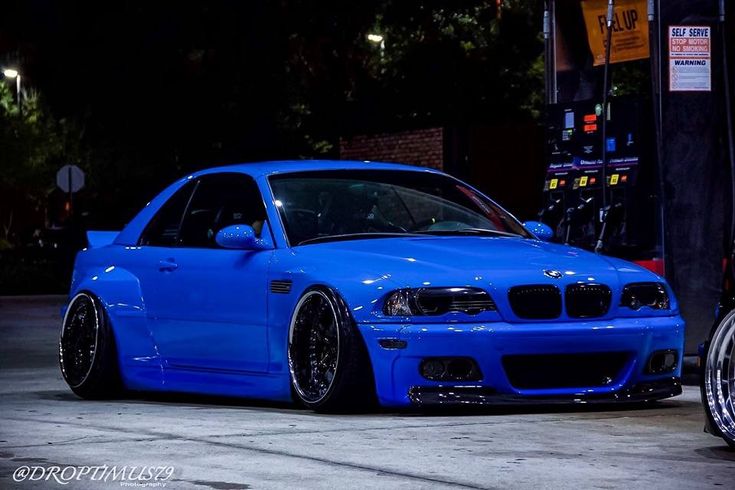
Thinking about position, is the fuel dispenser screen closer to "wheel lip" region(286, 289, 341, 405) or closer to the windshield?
the windshield

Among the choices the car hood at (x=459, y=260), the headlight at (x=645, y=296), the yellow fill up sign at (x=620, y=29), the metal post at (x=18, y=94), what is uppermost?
the metal post at (x=18, y=94)

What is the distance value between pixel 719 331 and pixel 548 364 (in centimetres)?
135

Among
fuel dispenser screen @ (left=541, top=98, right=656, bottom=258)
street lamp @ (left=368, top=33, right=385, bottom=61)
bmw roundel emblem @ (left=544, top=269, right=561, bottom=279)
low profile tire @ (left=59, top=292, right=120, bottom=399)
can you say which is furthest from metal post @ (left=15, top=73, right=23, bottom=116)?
bmw roundel emblem @ (left=544, top=269, right=561, bottom=279)

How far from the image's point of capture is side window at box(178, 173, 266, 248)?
10.5m

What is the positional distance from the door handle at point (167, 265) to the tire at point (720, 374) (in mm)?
3767

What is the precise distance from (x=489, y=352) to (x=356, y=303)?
736mm

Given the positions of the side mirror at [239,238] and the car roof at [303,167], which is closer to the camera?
the side mirror at [239,238]

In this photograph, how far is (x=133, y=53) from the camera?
33.7 metres

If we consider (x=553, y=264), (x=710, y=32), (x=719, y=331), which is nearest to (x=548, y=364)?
(x=553, y=264)

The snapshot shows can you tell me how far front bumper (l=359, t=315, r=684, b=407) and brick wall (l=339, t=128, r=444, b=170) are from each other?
55.6 ft

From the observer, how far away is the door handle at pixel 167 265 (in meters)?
10.6

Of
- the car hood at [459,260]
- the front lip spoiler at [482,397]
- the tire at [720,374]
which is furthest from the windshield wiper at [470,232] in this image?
the tire at [720,374]

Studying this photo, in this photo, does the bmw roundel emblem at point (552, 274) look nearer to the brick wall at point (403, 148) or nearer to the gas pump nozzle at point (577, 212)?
the gas pump nozzle at point (577, 212)

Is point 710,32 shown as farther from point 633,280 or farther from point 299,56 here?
point 299,56
